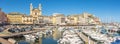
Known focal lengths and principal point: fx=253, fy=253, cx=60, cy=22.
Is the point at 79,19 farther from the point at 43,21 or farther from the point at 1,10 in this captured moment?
the point at 1,10

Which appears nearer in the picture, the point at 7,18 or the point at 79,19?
the point at 7,18

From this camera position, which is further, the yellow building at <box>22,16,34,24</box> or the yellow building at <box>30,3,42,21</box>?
the yellow building at <box>30,3,42,21</box>

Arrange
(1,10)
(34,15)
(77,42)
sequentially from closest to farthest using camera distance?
1. (77,42)
2. (1,10)
3. (34,15)

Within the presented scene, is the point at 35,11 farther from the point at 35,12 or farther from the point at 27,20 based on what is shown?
the point at 27,20

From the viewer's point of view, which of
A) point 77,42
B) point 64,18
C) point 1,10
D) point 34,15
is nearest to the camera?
point 77,42

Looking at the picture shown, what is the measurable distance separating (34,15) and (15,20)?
13034 millimetres

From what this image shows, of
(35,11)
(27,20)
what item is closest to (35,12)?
(35,11)

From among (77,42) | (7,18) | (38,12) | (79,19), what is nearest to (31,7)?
(38,12)

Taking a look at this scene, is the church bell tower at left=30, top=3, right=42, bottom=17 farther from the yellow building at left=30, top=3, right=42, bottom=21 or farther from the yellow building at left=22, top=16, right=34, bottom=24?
the yellow building at left=22, top=16, right=34, bottom=24

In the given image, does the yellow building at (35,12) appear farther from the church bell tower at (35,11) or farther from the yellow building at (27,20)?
the yellow building at (27,20)

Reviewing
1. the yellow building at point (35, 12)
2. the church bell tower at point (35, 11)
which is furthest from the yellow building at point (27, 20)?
the church bell tower at point (35, 11)

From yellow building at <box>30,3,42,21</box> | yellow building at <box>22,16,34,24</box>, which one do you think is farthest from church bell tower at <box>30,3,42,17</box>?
yellow building at <box>22,16,34,24</box>

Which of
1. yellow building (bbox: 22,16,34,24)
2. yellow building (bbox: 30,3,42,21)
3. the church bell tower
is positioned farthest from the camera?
the church bell tower

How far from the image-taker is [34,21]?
154750 mm
